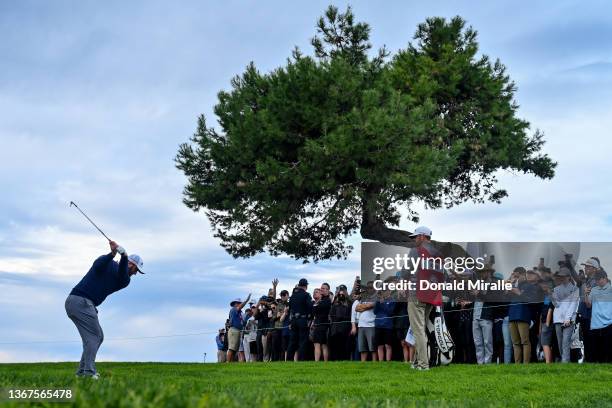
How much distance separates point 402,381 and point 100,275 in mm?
5489

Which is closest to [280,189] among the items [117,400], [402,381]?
[402,381]

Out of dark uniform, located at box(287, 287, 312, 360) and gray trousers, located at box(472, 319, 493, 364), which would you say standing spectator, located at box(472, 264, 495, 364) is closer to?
gray trousers, located at box(472, 319, 493, 364)

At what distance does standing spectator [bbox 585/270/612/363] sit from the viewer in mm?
17016

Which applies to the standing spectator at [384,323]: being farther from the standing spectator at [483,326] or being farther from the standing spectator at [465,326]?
the standing spectator at [483,326]

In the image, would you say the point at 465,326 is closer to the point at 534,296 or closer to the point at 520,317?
the point at 520,317

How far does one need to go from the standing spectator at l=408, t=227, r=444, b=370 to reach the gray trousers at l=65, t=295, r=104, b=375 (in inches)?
238

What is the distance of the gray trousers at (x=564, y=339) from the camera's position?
679 inches

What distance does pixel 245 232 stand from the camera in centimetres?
3238

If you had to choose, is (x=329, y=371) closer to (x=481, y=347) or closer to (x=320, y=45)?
(x=481, y=347)

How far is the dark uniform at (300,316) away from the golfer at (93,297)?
900cm

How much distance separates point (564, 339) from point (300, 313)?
24.7ft

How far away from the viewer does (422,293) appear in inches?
605

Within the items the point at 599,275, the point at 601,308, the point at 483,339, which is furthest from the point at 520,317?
the point at 599,275

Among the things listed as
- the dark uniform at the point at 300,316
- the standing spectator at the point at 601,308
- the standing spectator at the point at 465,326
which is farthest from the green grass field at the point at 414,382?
the dark uniform at the point at 300,316
